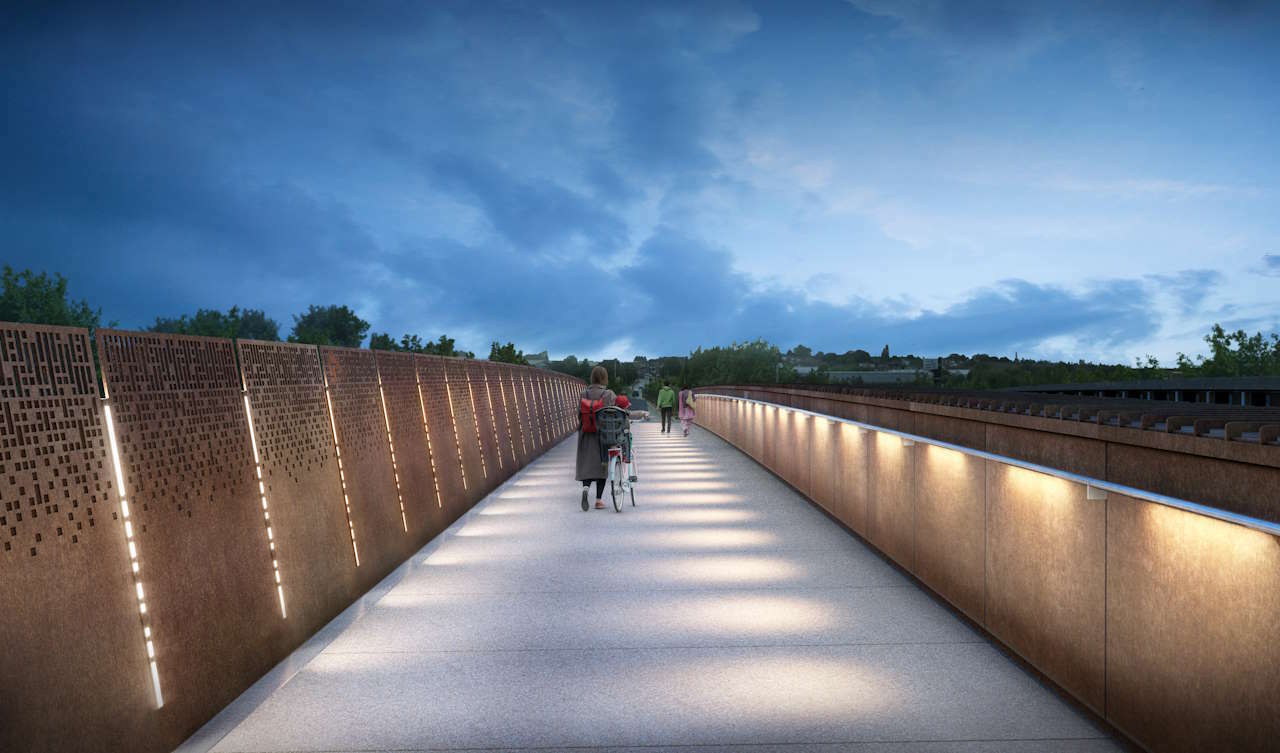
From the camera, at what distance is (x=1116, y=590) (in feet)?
15.3

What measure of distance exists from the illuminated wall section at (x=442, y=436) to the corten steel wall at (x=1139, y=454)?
5855mm

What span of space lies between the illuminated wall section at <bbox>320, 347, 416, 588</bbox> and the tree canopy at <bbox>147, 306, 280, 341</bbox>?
6043 inches

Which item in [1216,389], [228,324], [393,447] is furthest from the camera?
[228,324]

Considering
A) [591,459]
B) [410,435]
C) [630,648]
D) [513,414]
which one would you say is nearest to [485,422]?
[591,459]

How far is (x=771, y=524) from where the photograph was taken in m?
11.6

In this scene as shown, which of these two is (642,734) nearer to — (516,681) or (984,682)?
(516,681)

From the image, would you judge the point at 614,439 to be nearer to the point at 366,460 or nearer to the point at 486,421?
the point at 486,421

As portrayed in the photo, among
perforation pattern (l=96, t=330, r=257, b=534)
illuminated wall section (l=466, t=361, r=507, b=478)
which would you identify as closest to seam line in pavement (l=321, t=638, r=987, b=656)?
perforation pattern (l=96, t=330, r=257, b=534)

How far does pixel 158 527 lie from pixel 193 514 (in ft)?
1.29

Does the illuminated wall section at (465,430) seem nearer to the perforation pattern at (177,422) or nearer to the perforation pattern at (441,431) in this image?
the perforation pattern at (441,431)

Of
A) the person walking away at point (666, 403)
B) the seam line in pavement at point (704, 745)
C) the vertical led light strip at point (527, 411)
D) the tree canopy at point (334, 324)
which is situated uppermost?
the tree canopy at point (334, 324)

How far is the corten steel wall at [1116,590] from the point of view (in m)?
3.70

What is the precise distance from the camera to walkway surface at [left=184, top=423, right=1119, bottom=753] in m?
4.79

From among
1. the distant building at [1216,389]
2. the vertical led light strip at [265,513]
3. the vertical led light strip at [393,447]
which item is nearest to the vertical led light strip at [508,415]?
the vertical led light strip at [393,447]
